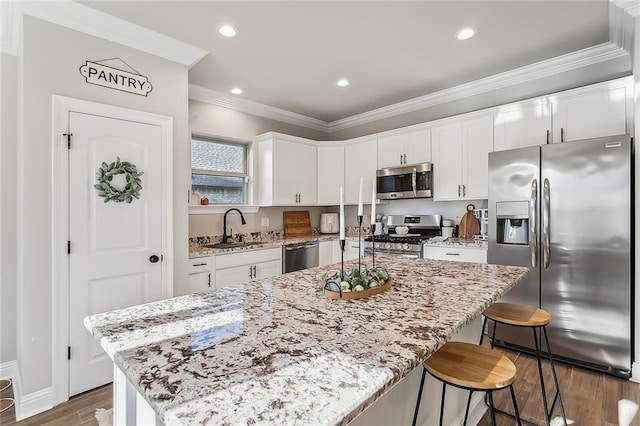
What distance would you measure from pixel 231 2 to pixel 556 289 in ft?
10.9

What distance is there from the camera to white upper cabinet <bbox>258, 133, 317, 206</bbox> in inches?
165

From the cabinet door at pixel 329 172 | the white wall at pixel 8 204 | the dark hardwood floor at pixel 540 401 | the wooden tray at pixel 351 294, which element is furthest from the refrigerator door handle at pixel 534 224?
the white wall at pixel 8 204

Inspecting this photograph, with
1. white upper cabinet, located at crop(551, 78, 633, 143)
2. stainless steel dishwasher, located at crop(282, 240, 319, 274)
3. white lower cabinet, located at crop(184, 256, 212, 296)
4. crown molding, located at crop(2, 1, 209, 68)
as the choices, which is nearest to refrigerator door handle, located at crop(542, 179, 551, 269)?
white upper cabinet, located at crop(551, 78, 633, 143)

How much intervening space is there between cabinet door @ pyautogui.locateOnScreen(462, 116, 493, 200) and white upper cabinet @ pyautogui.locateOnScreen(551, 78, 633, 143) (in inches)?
23.3

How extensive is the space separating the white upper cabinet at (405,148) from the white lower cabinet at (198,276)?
2525 mm

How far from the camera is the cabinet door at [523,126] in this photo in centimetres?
304

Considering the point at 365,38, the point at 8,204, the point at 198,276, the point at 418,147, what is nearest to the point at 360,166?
the point at 418,147

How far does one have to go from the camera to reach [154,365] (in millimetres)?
809

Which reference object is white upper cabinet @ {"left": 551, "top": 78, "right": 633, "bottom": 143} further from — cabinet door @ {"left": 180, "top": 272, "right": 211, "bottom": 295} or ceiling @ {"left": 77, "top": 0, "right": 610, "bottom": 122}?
cabinet door @ {"left": 180, "top": 272, "right": 211, "bottom": 295}

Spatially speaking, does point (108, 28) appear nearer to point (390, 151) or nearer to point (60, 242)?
point (60, 242)

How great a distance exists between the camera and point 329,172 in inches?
186

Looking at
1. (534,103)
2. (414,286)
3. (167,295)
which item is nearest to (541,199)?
(534,103)

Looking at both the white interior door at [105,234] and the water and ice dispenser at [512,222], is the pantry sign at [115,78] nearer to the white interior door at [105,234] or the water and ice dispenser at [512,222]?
the white interior door at [105,234]

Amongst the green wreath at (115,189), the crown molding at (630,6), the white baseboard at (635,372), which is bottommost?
the white baseboard at (635,372)
